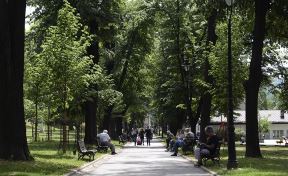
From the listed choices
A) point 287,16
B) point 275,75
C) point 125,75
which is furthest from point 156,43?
point 287,16

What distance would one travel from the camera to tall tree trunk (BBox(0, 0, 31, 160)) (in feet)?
70.0

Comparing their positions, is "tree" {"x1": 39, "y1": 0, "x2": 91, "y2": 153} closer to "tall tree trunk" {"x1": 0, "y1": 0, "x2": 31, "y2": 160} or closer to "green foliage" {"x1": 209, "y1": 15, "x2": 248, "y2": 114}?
"tall tree trunk" {"x1": 0, "y1": 0, "x2": 31, "y2": 160}

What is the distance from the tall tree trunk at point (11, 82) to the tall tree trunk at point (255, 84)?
10.7 metres

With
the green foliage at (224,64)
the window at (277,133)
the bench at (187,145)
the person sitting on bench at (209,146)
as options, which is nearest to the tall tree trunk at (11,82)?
the person sitting on bench at (209,146)

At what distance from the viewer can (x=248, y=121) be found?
2677cm

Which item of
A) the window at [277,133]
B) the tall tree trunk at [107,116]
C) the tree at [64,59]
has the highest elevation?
the tree at [64,59]

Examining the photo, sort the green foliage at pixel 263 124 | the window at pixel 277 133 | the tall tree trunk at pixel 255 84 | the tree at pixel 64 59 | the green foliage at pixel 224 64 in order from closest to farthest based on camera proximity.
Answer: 1. the tall tree trunk at pixel 255 84
2. the tree at pixel 64 59
3. the green foliage at pixel 224 64
4. the green foliage at pixel 263 124
5. the window at pixel 277 133

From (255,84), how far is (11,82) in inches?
461

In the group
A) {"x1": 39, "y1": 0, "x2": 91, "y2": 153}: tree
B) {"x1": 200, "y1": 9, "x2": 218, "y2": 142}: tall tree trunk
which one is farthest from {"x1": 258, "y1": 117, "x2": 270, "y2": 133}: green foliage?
{"x1": 39, "y1": 0, "x2": 91, "y2": 153}: tree

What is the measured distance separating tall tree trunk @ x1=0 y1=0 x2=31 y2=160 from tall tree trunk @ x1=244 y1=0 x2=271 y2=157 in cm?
1069

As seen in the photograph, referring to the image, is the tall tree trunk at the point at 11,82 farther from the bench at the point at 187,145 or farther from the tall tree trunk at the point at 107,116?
the tall tree trunk at the point at 107,116

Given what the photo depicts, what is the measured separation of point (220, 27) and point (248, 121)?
14.0 m

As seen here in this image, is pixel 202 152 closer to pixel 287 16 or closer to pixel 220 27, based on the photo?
pixel 287 16

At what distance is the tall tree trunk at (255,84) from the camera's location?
2641 cm
